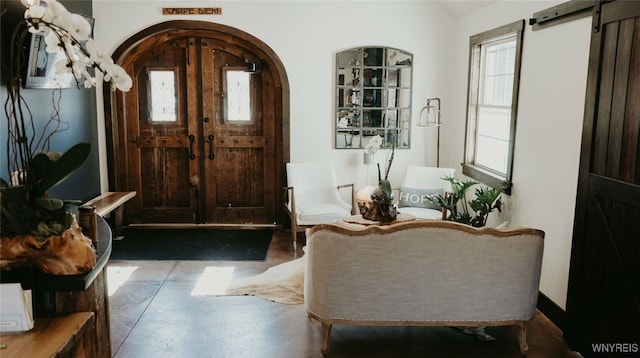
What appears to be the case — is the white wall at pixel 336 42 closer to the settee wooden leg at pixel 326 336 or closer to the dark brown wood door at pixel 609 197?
the dark brown wood door at pixel 609 197

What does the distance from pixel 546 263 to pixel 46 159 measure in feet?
11.3

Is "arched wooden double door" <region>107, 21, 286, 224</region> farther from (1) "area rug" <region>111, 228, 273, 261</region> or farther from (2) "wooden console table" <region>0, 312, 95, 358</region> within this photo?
(2) "wooden console table" <region>0, 312, 95, 358</region>

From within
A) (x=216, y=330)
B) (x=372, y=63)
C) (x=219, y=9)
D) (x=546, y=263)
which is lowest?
(x=216, y=330)

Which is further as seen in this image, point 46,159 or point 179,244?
point 179,244

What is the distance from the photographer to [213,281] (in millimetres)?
4609

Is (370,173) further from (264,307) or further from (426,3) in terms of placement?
(264,307)

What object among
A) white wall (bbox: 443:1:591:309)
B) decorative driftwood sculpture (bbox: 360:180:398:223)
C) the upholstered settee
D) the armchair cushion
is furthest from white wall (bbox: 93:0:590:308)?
the upholstered settee

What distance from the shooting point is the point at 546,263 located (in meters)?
3.97

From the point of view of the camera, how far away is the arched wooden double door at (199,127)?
20.1ft

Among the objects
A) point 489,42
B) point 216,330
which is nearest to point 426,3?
point 489,42

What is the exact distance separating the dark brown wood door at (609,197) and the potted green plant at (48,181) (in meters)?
2.56

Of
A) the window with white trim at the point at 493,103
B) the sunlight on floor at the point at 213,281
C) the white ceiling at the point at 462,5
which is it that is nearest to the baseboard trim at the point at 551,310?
the window with white trim at the point at 493,103

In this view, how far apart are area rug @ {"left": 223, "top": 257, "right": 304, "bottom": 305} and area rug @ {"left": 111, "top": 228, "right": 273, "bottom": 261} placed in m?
0.55

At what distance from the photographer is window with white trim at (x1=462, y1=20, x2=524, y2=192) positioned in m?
4.60
